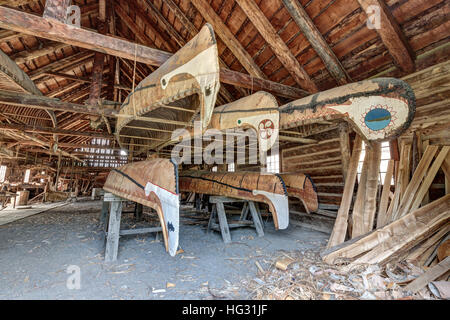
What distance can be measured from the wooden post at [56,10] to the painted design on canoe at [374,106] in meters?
A: 4.06

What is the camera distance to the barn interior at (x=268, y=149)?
235 cm

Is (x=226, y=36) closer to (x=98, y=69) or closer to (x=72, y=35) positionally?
(x=72, y=35)

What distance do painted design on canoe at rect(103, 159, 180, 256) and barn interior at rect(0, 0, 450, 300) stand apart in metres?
0.03

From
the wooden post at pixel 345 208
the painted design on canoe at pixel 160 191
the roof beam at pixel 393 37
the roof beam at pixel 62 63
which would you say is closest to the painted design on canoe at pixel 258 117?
the painted design on canoe at pixel 160 191

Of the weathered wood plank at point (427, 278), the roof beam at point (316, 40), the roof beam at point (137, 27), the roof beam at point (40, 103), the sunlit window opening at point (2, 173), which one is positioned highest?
the roof beam at point (137, 27)

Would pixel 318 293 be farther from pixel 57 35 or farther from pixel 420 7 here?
pixel 57 35

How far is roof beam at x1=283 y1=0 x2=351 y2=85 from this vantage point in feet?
12.9

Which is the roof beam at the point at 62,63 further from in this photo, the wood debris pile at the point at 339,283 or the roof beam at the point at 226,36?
the wood debris pile at the point at 339,283

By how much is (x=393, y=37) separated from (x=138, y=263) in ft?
18.9

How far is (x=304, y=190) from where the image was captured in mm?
4727

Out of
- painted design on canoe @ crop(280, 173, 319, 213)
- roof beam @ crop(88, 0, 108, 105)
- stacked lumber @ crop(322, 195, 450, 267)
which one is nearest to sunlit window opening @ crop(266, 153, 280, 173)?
painted design on canoe @ crop(280, 173, 319, 213)

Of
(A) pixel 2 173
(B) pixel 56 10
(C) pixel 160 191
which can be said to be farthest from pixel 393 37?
(A) pixel 2 173

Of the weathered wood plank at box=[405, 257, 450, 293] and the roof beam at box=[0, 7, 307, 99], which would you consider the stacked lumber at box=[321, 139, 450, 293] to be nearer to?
the weathered wood plank at box=[405, 257, 450, 293]
